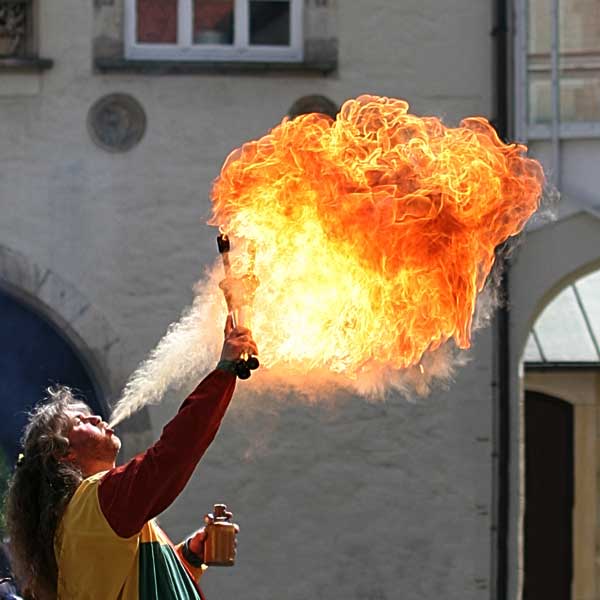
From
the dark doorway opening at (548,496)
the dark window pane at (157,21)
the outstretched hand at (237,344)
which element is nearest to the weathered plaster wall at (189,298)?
the dark window pane at (157,21)

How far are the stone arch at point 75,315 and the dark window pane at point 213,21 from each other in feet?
6.10

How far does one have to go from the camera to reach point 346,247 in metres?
6.62

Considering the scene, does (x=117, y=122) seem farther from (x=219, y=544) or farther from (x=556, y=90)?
(x=219, y=544)

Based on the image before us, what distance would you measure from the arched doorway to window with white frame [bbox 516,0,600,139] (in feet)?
10.9

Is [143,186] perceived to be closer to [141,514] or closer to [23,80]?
[23,80]

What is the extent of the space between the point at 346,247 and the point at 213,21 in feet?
20.8

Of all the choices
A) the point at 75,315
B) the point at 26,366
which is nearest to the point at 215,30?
the point at 75,315

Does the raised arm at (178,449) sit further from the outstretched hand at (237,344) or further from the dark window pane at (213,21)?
the dark window pane at (213,21)

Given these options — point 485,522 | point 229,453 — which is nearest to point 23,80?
point 229,453

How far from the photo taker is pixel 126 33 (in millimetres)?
12438

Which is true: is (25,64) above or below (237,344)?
above

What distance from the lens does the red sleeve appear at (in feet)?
17.6

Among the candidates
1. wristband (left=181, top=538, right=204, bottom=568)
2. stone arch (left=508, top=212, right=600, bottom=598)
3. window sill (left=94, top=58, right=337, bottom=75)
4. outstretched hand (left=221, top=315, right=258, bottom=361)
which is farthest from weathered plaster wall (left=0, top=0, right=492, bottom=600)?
outstretched hand (left=221, top=315, right=258, bottom=361)

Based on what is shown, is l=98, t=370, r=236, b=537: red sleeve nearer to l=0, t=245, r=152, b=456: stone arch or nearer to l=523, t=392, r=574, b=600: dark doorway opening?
l=0, t=245, r=152, b=456: stone arch
